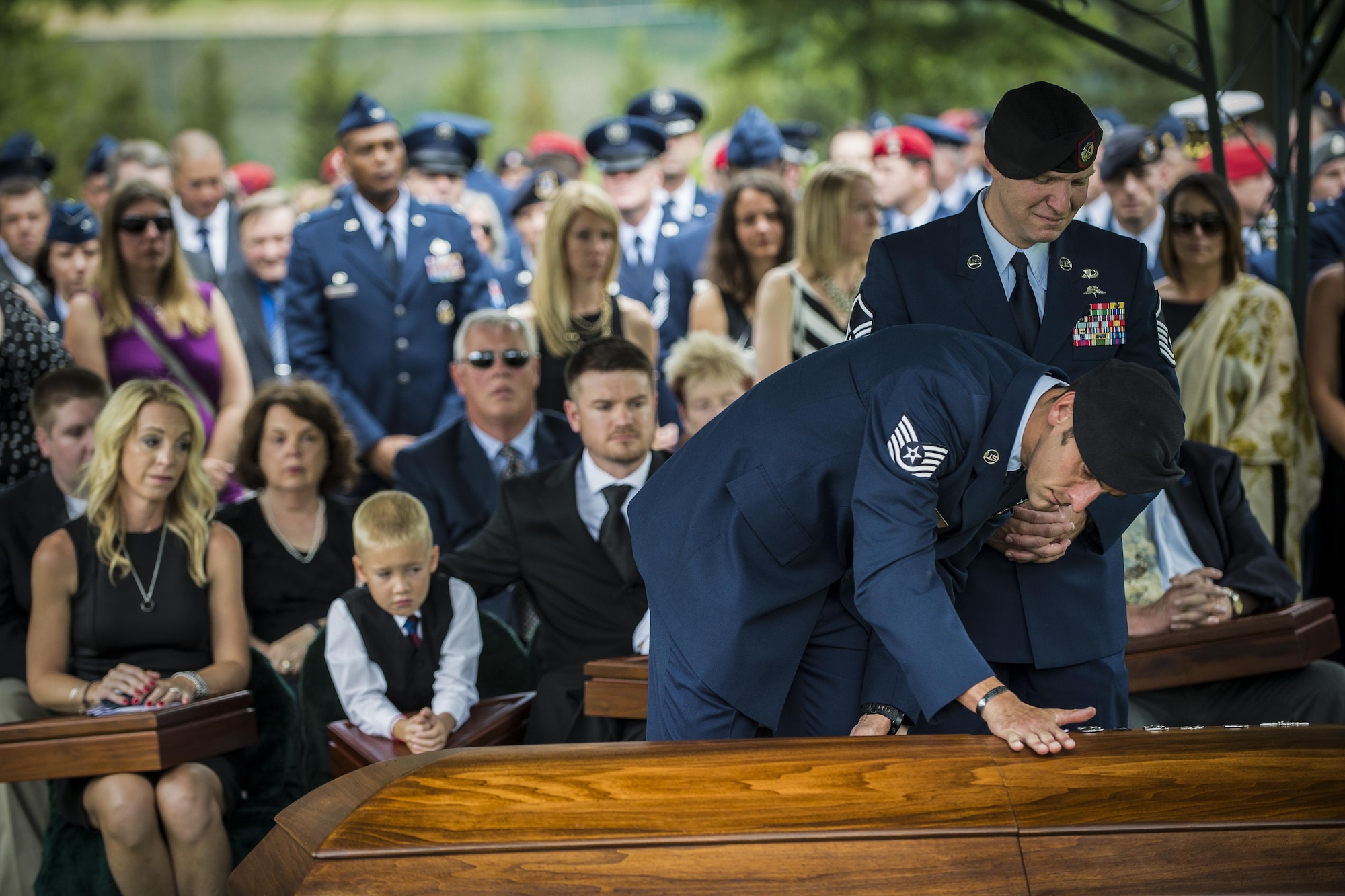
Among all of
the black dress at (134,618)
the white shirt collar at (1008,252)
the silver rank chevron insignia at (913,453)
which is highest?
the white shirt collar at (1008,252)

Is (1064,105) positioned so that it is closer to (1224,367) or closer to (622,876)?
(622,876)

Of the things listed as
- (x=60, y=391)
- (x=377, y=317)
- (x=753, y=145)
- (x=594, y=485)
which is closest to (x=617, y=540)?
(x=594, y=485)

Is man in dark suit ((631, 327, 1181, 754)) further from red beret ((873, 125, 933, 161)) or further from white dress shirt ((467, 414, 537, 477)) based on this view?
red beret ((873, 125, 933, 161))

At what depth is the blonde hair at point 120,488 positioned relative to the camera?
363 cm

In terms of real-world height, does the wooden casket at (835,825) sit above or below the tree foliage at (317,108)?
below

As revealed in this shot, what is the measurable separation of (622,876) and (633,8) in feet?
90.1

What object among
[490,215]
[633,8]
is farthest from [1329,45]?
[633,8]

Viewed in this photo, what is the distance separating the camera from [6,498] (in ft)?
13.2

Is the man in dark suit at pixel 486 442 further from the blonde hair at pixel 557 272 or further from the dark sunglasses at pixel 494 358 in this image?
the blonde hair at pixel 557 272

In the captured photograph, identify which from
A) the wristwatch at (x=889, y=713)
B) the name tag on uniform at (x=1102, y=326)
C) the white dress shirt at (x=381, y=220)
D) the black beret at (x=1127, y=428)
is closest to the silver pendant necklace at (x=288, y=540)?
the white dress shirt at (x=381, y=220)

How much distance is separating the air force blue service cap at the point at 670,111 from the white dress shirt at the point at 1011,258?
6339 millimetres

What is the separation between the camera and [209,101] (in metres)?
24.2

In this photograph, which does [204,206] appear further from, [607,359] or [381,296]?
[607,359]

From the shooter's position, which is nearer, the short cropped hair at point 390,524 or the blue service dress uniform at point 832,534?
the blue service dress uniform at point 832,534
